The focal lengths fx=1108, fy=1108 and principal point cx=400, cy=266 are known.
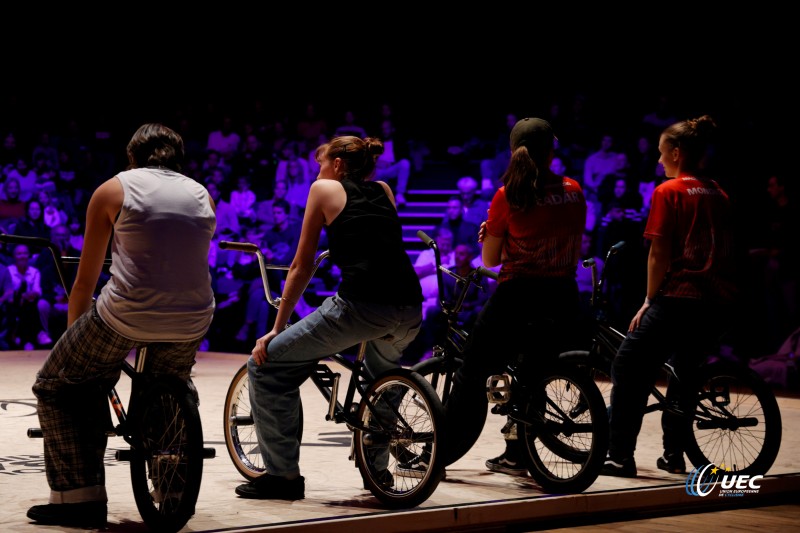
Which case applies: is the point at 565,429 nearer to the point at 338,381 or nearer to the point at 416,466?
the point at 416,466

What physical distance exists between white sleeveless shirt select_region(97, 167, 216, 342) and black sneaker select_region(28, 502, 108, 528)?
585 mm

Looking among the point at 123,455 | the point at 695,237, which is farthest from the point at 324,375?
the point at 695,237

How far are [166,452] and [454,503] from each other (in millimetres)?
1160

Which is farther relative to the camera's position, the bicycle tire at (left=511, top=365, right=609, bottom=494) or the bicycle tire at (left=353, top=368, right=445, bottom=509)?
the bicycle tire at (left=511, top=365, right=609, bottom=494)

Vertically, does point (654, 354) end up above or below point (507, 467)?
above

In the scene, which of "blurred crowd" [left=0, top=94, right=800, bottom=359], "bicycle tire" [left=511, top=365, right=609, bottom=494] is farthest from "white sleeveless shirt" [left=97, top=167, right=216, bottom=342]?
"blurred crowd" [left=0, top=94, right=800, bottom=359]

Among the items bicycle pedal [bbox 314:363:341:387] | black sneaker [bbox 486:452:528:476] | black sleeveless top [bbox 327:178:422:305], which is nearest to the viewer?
black sleeveless top [bbox 327:178:422:305]

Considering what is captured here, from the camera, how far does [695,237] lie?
4723 mm

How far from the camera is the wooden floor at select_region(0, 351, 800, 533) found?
12.6 feet

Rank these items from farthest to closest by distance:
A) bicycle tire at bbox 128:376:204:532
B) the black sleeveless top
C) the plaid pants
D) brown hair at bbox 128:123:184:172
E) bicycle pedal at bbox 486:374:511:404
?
1. bicycle pedal at bbox 486:374:511:404
2. the black sleeveless top
3. brown hair at bbox 128:123:184:172
4. the plaid pants
5. bicycle tire at bbox 128:376:204:532

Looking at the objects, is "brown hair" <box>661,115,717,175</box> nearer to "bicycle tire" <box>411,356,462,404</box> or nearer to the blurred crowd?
"bicycle tire" <box>411,356,462,404</box>

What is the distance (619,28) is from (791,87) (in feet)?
7.76

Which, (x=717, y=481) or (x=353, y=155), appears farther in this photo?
(x=717, y=481)

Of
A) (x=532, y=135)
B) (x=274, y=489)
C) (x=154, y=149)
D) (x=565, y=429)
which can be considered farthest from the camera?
(x=532, y=135)
